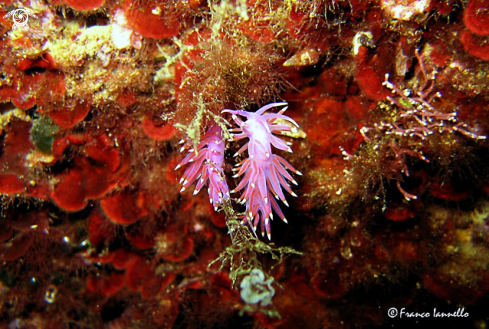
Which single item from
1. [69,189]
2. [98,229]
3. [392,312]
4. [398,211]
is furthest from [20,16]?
[392,312]

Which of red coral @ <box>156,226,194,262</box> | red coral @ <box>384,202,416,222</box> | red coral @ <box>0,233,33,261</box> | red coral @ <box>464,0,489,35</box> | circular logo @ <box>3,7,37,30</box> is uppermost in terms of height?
red coral @ <box>464,0,489,35</box>

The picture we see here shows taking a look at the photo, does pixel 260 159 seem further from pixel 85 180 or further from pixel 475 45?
pixel 85 180

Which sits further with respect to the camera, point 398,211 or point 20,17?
point 398,211

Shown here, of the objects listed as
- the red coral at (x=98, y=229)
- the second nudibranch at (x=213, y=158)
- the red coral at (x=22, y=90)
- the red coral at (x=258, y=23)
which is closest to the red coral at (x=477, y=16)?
the red coral at (x=258, y=23)

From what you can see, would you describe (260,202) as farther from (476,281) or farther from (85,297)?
(85,297)

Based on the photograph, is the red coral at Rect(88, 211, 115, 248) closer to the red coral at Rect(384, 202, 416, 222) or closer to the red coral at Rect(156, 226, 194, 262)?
the red coral at Rect(156, 226, 194, 262)

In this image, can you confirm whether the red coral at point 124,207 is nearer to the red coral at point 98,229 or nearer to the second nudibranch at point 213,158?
the red coral at point 98,229

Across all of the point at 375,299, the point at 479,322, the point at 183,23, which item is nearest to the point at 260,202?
the point at 183,23

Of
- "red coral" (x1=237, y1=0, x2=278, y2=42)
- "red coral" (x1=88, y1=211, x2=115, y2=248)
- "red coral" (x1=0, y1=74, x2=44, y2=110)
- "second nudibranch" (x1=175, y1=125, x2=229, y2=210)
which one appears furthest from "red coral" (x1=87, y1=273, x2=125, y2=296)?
"red coral" (x1=237, y1=0, x2=278, y2=42)

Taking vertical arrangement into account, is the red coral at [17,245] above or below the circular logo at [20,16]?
below
